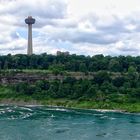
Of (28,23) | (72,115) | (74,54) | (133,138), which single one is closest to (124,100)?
(72,115)

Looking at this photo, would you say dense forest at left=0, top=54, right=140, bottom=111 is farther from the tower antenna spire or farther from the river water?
the tower antenna spire

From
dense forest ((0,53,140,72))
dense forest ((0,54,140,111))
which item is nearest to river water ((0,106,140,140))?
dense forest ((0,54,140,111))

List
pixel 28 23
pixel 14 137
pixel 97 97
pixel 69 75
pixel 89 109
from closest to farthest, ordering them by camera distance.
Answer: pixel 14 137 → pixel 89 109 → pixel 97 97 → pixel 69 75 → pixel 28 23

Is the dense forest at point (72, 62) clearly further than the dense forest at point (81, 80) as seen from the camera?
Yes

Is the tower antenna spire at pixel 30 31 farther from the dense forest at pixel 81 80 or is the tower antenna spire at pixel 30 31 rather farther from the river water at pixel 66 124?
the river water at pixel 66 124

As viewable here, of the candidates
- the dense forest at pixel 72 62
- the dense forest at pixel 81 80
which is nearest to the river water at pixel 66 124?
the dense forest at pixel 81 80

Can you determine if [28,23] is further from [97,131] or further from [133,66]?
[97,131]

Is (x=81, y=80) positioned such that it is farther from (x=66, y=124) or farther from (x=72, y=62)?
(x=66, y=124)
